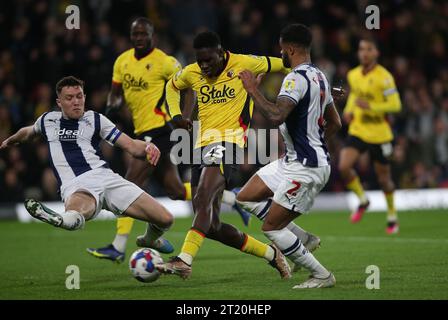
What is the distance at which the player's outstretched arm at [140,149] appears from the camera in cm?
879

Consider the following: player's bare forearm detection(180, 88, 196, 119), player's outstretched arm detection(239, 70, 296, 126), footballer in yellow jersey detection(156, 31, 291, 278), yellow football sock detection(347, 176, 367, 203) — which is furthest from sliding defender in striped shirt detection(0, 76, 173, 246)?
yellow football sock detection(347, 176, 367, 203)

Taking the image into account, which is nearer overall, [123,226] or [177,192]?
[123,226]

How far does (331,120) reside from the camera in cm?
876

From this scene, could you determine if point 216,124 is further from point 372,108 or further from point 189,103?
point 372,108

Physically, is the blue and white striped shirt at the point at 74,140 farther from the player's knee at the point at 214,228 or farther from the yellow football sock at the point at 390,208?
the yellow football sock at the point at 390,208

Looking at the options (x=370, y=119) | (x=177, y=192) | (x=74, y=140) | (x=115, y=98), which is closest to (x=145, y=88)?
(x=115, y=98)

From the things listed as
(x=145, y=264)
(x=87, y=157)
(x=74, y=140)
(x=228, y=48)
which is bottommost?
(x=145, y=264)

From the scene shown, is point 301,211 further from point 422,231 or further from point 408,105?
point 408,105

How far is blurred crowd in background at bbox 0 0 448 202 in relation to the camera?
17.5 metres

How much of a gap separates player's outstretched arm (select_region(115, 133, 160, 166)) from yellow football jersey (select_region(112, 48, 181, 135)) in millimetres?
2473

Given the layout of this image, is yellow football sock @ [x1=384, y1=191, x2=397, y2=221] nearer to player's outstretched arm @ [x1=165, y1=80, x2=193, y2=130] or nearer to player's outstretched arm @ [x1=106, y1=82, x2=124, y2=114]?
player's outstretched arm @ [x1=106, y1=82, x2=124, y2=114]

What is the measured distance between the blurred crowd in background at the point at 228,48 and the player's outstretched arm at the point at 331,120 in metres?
8.97

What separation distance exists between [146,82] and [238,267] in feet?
9.24

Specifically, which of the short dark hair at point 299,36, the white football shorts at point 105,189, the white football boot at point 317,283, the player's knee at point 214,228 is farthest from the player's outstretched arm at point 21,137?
the white football boot at point 317,283
